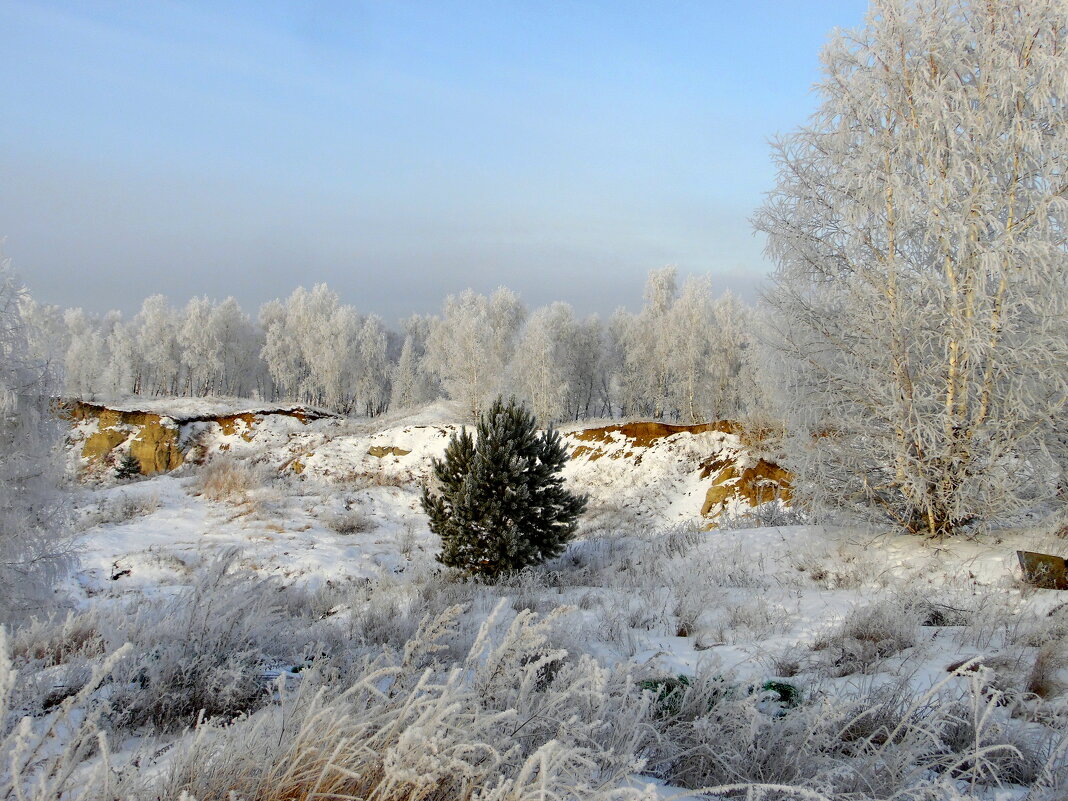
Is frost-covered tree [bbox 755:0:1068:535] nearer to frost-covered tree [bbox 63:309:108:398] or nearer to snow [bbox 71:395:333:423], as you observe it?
snow [bbox 71:395:333:423]


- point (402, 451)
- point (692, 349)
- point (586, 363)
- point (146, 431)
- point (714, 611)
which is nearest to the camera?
point (714, 611)

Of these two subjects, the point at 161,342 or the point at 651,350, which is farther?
the point at 161,342

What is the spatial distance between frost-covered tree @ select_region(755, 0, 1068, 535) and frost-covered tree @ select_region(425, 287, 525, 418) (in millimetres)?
25618

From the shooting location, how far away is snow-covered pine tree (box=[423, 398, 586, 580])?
9.82m

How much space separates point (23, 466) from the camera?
6949 millimetres

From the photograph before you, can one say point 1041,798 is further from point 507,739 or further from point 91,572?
point 91,572

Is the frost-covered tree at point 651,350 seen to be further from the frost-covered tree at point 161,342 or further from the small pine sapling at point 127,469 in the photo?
the frost-covered tree at point 161,342

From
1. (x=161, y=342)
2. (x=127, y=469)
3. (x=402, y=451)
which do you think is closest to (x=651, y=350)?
(x=402, y=451)

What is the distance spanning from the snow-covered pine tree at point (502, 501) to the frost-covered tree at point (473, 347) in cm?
2214

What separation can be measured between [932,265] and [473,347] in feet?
96.6

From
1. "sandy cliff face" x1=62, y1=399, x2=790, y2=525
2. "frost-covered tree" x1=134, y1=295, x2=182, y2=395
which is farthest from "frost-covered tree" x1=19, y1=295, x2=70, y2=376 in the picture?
"frost-covered tree" x1=134, y1=295, x2=182, y2=395

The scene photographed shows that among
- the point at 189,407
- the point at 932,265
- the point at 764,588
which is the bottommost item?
the point at 764,588

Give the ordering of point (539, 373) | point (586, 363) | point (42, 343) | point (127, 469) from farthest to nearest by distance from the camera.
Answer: point (586, 363), point (539, 373), point (127, 469), point (42, 343)

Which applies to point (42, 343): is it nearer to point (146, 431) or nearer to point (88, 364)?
point (146, 431)
